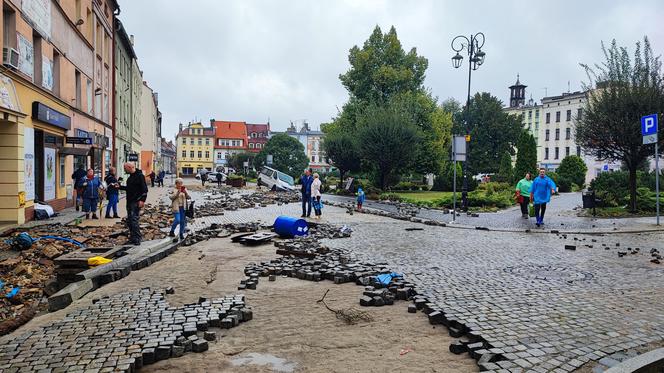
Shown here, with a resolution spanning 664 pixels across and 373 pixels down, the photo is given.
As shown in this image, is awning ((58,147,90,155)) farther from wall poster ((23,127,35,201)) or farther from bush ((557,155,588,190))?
bush ((557,155,588,190))

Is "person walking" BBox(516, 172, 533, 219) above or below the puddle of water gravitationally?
above

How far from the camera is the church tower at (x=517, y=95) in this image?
349 feet

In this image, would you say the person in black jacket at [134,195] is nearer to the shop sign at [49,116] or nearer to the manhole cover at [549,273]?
the shop sign at [49,116]

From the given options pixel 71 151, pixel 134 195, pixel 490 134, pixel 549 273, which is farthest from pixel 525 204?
pixel 490 134

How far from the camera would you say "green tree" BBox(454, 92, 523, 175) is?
72.3 m

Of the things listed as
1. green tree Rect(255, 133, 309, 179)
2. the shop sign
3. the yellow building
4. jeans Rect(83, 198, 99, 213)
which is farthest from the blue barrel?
the yellow building

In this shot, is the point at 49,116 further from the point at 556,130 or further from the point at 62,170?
the point at 556,130

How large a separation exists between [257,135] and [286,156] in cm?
4307

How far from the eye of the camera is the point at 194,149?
397 feet

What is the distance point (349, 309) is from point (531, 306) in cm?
251

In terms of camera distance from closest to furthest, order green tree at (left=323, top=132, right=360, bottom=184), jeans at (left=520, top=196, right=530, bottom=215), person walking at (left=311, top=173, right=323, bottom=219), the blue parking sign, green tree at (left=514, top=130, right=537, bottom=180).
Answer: the blue parking sign, person walking at (left=311, top=173, right=323, bottom=219), jeans at (left=520, top=196, right=530, bottom=215), green tree at (left=514, top=130, right=537, bottom=180), green tree at (left=323, top=132, right=360, bottom=184)

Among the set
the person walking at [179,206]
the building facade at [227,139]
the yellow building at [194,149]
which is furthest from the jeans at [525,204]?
the yellow building at [194,149]

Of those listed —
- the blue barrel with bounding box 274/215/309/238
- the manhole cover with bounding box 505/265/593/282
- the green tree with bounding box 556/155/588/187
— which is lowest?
the manhole cover with bounding box 505/265/593/282

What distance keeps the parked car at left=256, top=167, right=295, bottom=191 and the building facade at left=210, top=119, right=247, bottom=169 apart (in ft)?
247
